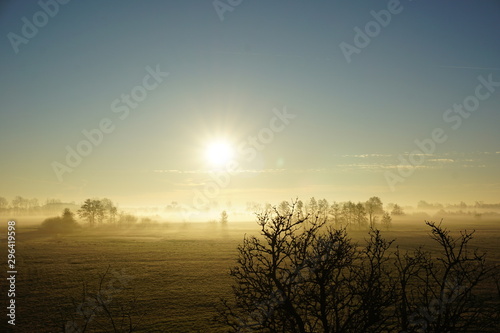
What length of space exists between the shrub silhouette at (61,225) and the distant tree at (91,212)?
17.2 m

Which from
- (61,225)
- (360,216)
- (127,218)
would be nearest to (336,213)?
(360,216)

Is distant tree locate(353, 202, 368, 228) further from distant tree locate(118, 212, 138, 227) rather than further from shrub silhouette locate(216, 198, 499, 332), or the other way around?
distant tree locate(118, 212, 138, 227)

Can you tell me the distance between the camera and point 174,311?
33312 mm

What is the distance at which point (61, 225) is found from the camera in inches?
5032

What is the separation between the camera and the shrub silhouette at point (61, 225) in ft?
416

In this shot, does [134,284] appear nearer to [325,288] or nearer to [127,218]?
[325,288]

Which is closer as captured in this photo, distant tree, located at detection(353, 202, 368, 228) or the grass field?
the grass field

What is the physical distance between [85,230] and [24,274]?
97.9 meters

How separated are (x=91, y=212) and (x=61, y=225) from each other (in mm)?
24377

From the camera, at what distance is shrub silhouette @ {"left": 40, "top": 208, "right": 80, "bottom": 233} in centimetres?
12686

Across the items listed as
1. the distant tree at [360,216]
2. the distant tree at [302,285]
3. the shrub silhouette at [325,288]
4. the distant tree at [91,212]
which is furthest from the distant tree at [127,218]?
the distant tree at [302,285]

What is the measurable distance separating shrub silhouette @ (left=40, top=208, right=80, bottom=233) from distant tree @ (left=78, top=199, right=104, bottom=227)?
17.2m

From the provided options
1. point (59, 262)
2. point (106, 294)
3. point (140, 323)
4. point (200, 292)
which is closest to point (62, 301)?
point (106, 294)

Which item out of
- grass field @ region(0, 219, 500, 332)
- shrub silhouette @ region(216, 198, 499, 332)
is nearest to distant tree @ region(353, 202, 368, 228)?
grass field @ region(0, 219, 500, 332)
